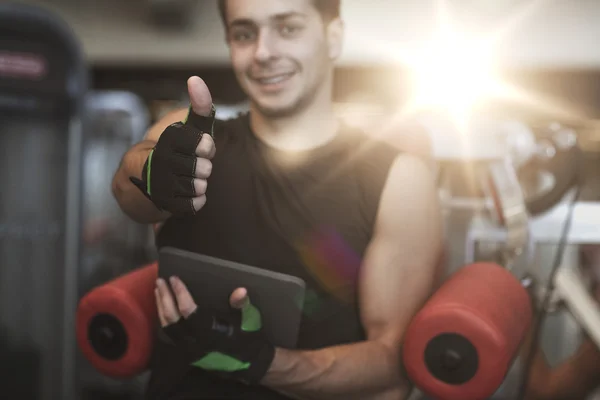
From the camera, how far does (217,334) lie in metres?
0.44

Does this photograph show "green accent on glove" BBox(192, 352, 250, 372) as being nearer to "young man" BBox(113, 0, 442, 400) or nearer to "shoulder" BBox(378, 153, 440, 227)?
"young man" BBox(113, 0, 442, 400)

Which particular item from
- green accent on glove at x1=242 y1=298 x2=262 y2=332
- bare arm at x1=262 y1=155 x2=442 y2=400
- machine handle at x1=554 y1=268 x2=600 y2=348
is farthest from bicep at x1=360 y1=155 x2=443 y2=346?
machine handle at x1=554 y1=268 x2=600 y2=348

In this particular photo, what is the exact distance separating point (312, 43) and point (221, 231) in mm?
182

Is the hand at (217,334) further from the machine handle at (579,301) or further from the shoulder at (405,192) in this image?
the machine handle at (579,301)

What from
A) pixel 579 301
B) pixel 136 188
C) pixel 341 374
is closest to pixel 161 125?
pixel 136 188

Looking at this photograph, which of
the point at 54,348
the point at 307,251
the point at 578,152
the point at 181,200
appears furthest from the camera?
the point at 54,348

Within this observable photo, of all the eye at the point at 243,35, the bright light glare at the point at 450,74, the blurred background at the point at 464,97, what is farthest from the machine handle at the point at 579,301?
the eye at the point at 243,35

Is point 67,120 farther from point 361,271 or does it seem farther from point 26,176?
point 361,271

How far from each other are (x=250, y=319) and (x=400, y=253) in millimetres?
144

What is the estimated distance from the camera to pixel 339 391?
1.66 feet

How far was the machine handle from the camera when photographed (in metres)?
0.67

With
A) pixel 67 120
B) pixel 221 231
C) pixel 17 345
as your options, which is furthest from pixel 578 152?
pixel 17 345

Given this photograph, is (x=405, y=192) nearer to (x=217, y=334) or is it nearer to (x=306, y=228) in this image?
(x=306, y=228)

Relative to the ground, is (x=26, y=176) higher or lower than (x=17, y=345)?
higher
